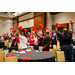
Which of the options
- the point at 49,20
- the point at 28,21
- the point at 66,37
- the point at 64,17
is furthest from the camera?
the point at 28,21

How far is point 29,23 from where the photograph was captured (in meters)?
12.7

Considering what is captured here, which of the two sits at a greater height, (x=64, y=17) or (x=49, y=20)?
(x=64, y=17)

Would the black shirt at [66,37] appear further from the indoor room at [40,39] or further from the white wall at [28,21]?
the white wall at [28,21]

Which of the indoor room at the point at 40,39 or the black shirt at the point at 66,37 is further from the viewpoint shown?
the black shirt at the point at 66,37

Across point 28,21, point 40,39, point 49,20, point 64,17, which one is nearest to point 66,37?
point 40,39

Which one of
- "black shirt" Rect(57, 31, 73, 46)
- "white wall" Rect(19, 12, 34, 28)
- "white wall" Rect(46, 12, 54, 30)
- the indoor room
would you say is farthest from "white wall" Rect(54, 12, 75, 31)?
"black shirt" Rect(57, 31, 73, 46)

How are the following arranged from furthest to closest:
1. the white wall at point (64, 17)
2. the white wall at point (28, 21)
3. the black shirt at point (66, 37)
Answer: the white wall at point (28, 21), the white wall at point (64, 17), the black shirt at point (66, 37)

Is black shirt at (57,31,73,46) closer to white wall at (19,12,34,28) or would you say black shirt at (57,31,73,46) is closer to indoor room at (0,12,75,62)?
indoor room at (0,12,75,62)

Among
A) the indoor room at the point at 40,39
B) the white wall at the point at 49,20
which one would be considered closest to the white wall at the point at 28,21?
the indoor room at the point at 40,39

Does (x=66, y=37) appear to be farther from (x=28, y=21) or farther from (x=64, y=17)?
(x=28, y=21)

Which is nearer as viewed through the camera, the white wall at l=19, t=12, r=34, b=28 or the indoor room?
the indoor room
